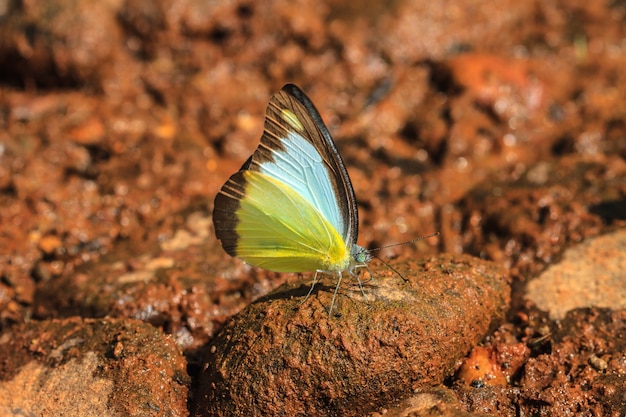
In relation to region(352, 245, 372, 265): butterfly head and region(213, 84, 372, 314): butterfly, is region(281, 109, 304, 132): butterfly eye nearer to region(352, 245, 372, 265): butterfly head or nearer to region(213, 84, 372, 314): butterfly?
region(213, 84, 372, 314): butterfly

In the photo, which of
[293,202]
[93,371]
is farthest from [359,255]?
[93,371]

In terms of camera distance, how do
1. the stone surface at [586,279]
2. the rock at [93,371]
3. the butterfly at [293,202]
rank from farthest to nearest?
the stone surface at [586,279], the butterfly at [293,202], the rock at [93,371]

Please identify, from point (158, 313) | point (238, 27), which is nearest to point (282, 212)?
point (158, 313)

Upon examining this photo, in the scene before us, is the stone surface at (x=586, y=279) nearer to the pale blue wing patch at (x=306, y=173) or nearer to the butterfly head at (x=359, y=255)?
the butterfly head at (x=359, y=255)

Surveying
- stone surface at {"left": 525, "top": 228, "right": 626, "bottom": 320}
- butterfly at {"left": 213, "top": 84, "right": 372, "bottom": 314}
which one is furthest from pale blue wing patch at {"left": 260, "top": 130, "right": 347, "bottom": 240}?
stone surface at {"left": 525, "top": 228, "right": 626, "bottom": 320}

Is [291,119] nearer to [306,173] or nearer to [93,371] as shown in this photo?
[306,173]

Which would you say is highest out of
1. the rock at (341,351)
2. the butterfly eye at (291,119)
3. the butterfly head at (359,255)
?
the butterfly eye at (291,119)

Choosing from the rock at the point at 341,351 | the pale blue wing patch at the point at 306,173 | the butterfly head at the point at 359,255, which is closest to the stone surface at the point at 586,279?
the rock at the point at 341,351
